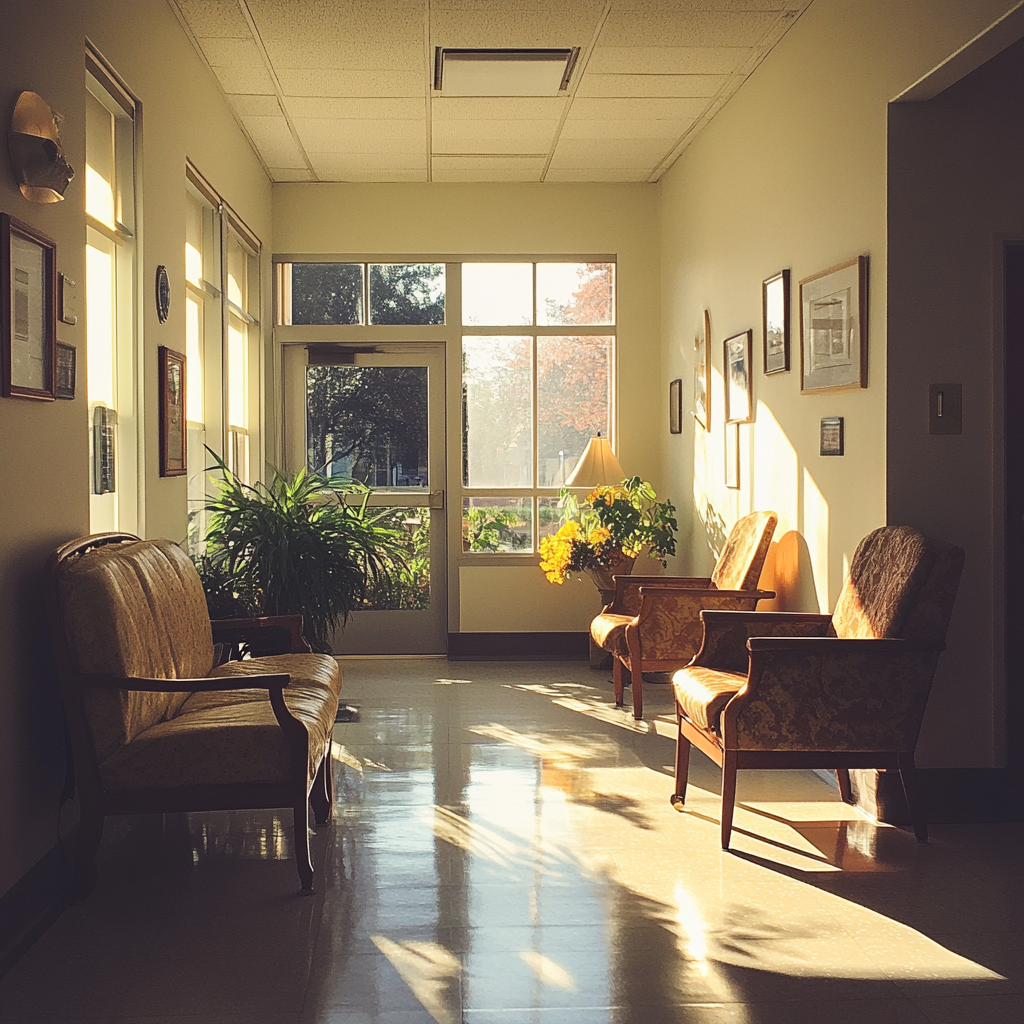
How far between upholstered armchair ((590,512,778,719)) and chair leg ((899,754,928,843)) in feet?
4.99

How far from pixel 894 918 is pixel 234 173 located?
4973mm

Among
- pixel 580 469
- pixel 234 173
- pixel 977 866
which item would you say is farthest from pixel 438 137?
pixel 977 866

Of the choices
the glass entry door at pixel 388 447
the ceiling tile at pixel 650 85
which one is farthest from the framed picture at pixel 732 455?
the glass entry door at pixel 388 447

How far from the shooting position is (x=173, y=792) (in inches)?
123

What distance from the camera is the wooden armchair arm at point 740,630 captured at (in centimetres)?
416

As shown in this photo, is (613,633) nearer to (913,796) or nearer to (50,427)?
(913,796)

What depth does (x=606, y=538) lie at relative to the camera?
673 centimetres

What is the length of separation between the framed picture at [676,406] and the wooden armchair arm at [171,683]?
4347 millimetres

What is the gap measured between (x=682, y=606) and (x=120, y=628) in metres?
3.10

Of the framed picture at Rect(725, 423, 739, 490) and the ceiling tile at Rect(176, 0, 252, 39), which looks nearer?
the ceiling tile at Rect(176, 0, 252, 39)

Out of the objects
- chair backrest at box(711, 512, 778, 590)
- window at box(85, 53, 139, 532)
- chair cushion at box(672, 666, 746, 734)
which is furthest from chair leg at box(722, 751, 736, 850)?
window at box(85, 53, 139, 532)

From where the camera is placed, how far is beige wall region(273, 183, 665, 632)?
24.4 feet

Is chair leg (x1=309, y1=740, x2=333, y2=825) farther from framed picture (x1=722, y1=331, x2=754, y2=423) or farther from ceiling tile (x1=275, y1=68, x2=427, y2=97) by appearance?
ceiling tile (x1=275, y1=68, x2=427, y2=97)

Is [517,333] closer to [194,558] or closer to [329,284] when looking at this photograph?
[329,284]
